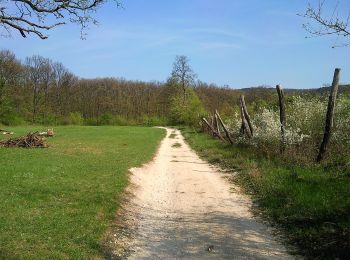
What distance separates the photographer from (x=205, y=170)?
18922mm

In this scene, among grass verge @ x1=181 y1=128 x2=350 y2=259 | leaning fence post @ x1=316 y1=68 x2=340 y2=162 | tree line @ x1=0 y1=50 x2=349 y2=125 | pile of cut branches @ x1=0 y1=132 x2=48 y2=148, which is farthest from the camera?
tree line @ x1=0 y1=50 x2=349 y2=125

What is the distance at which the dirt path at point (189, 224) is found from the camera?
775cm

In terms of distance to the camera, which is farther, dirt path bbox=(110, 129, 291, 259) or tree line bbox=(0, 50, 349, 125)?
tree line bbox=(0, 50, 349, 125)

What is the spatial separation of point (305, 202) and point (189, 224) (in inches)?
115

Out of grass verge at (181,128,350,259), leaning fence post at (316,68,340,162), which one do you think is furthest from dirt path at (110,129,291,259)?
leaning fence post at (316,68,340,162)

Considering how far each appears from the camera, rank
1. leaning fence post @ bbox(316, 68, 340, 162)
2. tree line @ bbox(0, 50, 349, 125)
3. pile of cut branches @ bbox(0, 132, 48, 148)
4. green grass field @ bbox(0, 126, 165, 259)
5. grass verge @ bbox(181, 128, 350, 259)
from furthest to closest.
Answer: tree line @ bbox(0, 50, 349, 125), pile of cut branches @ bbox(0, 132, 48, 148), leaning fence post @ bbox(316, 68, 340, 162), grass verge @ bbox(181, 128, 350, 259), green grass field @ bbox(0, 126, 165, 259)

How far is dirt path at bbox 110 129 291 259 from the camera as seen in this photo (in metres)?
7.75

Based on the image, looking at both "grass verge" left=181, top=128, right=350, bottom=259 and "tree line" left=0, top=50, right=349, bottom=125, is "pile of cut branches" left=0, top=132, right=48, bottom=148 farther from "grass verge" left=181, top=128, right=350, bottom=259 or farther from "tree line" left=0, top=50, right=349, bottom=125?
"tree line" left=0, top=50, right=349, bottom=125

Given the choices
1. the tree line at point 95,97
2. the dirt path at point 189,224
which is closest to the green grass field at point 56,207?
the dirt path at point 189,224

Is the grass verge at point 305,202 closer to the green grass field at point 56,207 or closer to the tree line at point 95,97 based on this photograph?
the green grass field at point 56,207

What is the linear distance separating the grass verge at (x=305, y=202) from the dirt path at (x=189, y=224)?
1.56ft

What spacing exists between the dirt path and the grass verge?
476 mm

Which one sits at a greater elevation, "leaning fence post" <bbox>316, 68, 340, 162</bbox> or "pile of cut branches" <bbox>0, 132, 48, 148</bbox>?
"leaning fence post" <bbox>316, 68, 340, 162</bbox>

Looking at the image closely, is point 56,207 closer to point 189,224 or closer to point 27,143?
point 189,224
